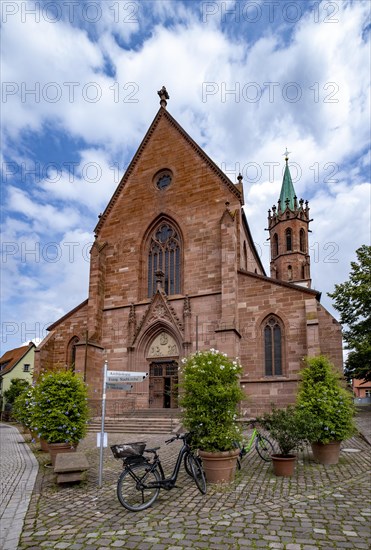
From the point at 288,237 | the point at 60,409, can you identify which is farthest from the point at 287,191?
the point at 60,409

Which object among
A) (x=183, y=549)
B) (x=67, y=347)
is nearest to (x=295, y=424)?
(x=183, y=549)

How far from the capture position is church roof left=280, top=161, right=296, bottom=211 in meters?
48.3

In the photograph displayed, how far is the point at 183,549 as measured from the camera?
5281 millimetres

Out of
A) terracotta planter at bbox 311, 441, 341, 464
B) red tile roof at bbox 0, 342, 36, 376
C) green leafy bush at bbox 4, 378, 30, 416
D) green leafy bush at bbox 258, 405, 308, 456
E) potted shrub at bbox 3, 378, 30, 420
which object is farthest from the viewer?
red tile roof at bbox 0, 342, 36, 376

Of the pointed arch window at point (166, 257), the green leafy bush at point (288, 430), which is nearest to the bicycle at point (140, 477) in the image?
the green leafy bush at point (288, 430)

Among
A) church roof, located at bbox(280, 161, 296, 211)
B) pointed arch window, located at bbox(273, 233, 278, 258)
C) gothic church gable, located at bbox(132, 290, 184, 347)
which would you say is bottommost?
gothic church gable, located at bbox(132, 290, 184, 347)

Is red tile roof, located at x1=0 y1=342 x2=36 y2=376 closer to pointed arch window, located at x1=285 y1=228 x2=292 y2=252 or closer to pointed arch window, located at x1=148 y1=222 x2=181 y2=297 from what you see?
pointed arch window, located at x1=148 y1=222 x2=181 y2=297

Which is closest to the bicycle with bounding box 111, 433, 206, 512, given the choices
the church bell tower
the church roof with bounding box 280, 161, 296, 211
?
the church bell tower

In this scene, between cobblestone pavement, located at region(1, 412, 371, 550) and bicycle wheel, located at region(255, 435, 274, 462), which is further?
bicycle wheel, located at region(255, 435, 274, 462)

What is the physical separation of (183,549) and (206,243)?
19434 mm

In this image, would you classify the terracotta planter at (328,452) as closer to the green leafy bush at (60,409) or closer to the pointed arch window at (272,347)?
the green leafy bush at (60,409)

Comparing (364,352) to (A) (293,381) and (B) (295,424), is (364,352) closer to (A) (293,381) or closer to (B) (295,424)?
(A) (293,381)

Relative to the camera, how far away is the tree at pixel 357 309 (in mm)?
26594

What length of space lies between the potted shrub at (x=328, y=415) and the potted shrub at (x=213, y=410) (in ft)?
A: 7.61
